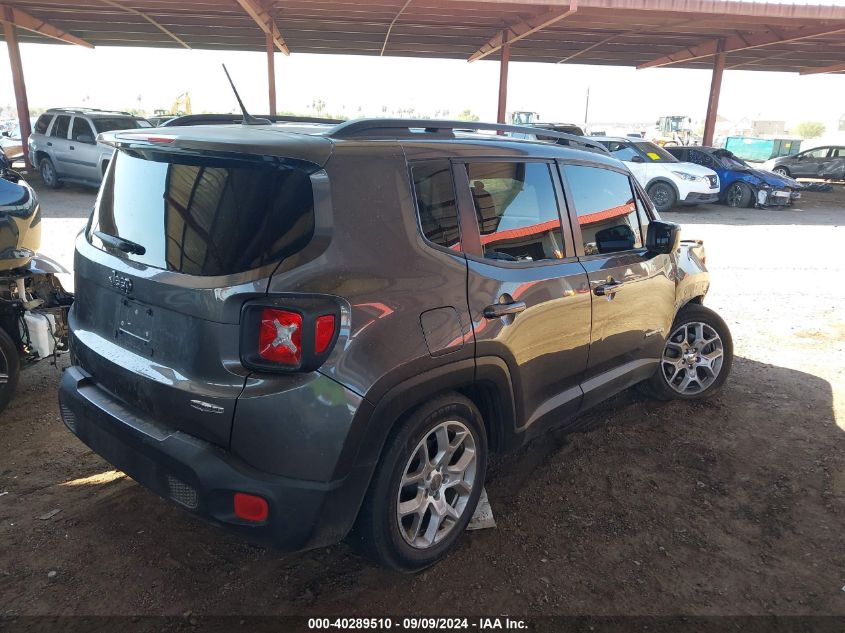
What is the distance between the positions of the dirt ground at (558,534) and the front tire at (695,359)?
132 mm

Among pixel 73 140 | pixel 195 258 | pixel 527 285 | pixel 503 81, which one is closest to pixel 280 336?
pixel 195 258

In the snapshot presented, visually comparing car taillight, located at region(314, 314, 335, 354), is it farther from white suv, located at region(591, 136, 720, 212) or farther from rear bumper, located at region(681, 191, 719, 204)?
rear bumper, located at region(681, 191, 719, 204)

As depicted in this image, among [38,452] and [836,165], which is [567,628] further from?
[836,165]

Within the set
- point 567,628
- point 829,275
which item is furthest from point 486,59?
point 567,628

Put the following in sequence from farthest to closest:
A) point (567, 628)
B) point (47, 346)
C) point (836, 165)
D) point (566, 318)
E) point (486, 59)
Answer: point (486, 59) → point (836, 165) → point (47, 346) → point (566, 318) → point (567, 628)

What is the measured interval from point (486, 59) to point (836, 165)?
13.9 metres

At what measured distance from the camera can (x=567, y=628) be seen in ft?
8.02

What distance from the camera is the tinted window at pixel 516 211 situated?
9.04 feet

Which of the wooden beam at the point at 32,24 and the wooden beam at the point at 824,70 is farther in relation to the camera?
the wooden beam at the point at 824,70

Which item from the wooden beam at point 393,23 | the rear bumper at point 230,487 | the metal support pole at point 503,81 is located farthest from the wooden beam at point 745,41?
the rear bumper at point 230,487

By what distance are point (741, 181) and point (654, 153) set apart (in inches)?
107

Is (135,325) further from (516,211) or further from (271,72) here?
(271,72)

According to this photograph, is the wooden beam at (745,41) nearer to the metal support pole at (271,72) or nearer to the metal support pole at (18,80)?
the metal support pole at (271,72)

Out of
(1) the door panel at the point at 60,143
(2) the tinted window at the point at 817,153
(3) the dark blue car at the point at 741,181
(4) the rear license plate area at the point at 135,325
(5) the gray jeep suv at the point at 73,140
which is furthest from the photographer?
(2) the tinted window at the point at 817,153
